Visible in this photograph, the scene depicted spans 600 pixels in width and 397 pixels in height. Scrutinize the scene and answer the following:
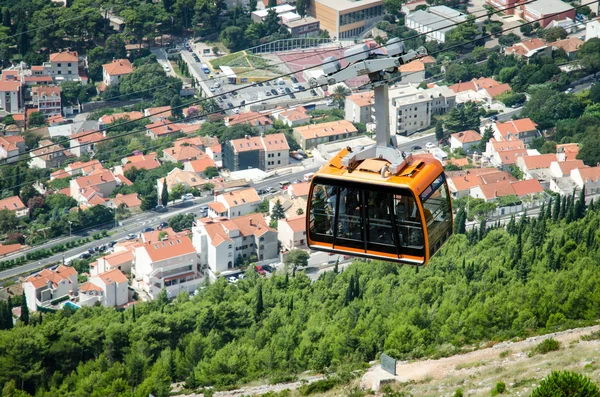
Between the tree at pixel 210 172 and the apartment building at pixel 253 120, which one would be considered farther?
the apartment building at pixel 253 120

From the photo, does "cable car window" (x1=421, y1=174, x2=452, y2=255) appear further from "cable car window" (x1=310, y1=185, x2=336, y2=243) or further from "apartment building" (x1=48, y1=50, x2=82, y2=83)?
"apartment building" (x1=48, y1=50, x2=82, y2=83)

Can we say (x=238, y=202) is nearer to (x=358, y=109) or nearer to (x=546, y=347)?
(x=358, y=109)

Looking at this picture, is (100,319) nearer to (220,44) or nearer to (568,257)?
(568,257)

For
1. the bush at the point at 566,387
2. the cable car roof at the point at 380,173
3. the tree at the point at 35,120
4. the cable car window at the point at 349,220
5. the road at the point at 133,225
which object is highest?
the cable car roof at the point at 380,173

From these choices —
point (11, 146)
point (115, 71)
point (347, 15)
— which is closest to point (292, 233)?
point (11, 146)

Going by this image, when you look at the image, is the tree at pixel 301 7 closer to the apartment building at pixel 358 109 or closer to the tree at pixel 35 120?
the apartment building at pixel 358 109

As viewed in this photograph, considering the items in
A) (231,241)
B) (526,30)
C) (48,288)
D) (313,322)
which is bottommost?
(526,30)

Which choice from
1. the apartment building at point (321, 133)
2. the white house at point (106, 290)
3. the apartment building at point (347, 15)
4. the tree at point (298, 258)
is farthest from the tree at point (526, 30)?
the white house at point (106, 290)
